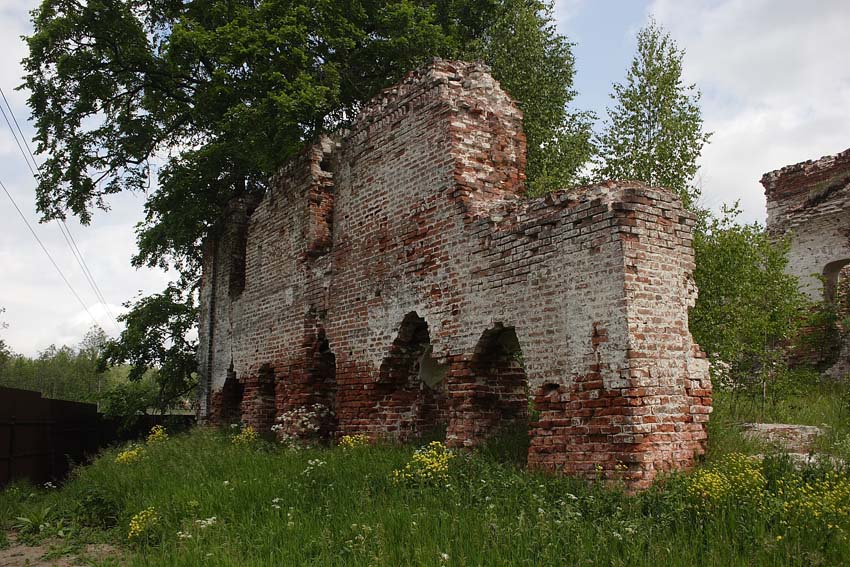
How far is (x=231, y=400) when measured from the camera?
13.8 m

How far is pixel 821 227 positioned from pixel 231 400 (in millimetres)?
12697

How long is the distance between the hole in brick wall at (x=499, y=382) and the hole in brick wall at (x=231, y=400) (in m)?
7.47

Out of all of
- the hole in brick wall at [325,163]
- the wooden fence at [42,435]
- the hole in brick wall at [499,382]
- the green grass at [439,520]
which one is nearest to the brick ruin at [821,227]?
the hole in brick wall at [499,382]

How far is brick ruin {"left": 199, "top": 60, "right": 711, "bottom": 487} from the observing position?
18.7 feet

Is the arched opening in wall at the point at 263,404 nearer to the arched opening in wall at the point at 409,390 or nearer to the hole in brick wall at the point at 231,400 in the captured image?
the hole in brick wall at the point at 231,400

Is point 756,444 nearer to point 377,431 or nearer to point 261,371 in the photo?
point 377,431

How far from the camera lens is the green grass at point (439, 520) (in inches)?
163

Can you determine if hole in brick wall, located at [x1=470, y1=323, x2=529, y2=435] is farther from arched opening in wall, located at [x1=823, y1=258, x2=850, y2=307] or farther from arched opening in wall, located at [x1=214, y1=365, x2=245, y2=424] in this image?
arched opening in wall, located at [x1=823, y1=258, x2=850, y2=307]

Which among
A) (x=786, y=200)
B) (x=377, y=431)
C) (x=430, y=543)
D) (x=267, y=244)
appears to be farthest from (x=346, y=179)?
(x=786, y=200)

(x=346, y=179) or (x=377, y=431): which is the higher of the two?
(x=346, y=179)

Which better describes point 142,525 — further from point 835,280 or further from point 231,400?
point 835,280

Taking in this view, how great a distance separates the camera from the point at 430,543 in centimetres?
452

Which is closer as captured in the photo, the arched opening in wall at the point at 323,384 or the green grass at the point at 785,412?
the green grass at the point at 785,412

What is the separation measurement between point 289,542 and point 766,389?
7.97 metres
